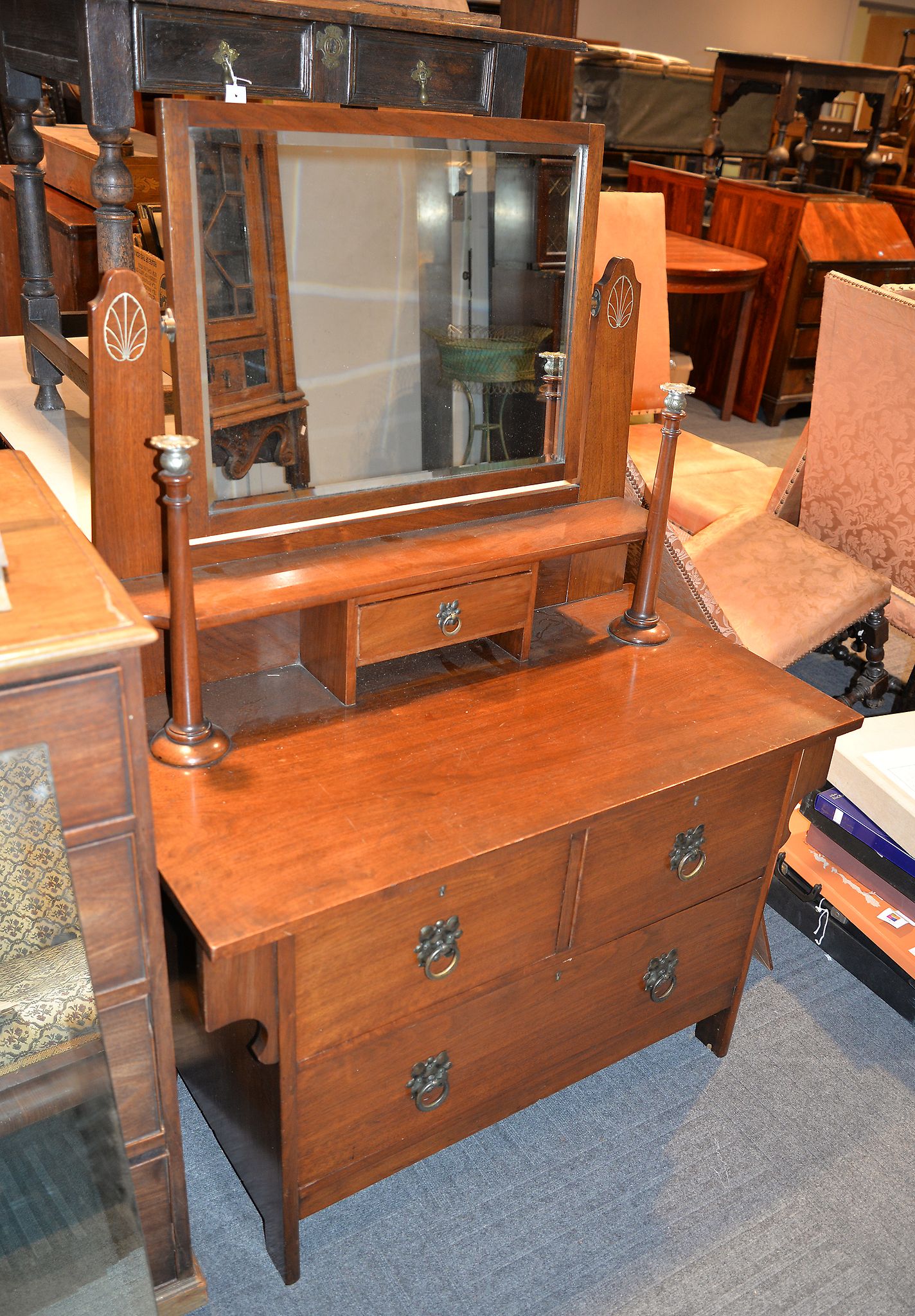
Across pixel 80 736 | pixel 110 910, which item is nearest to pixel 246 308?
pixel 80 736

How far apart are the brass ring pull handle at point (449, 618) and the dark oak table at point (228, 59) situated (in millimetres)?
622

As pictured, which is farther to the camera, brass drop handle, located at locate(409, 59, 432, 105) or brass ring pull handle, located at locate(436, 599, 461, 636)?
brass drop handle, located at locate(409, 59, 432, 105)

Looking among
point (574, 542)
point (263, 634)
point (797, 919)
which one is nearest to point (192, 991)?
point (263, 634)

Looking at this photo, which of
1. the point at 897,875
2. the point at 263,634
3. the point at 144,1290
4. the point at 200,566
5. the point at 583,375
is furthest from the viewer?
the point at 897,875

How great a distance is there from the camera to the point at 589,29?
379 inches

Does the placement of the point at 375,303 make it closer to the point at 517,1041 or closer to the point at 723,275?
the point at 517,1041

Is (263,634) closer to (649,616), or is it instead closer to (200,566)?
(200,566)

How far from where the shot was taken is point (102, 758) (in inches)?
40.4

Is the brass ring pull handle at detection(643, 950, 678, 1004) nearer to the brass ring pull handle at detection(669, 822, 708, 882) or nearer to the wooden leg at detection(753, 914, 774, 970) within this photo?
the brass ring pull handle at detection(669, 822, 708, 882)

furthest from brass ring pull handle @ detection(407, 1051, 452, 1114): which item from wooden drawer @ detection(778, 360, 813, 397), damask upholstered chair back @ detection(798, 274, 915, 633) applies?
wooden drawer @ detection(778, 360, 813, 397)

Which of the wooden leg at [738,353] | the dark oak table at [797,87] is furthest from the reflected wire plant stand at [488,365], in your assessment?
the dark oak table at [797,87]

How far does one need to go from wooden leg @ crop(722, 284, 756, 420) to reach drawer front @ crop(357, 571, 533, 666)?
3.67 metres

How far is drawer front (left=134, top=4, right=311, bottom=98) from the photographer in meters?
1.31

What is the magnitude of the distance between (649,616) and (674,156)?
6.58 m
